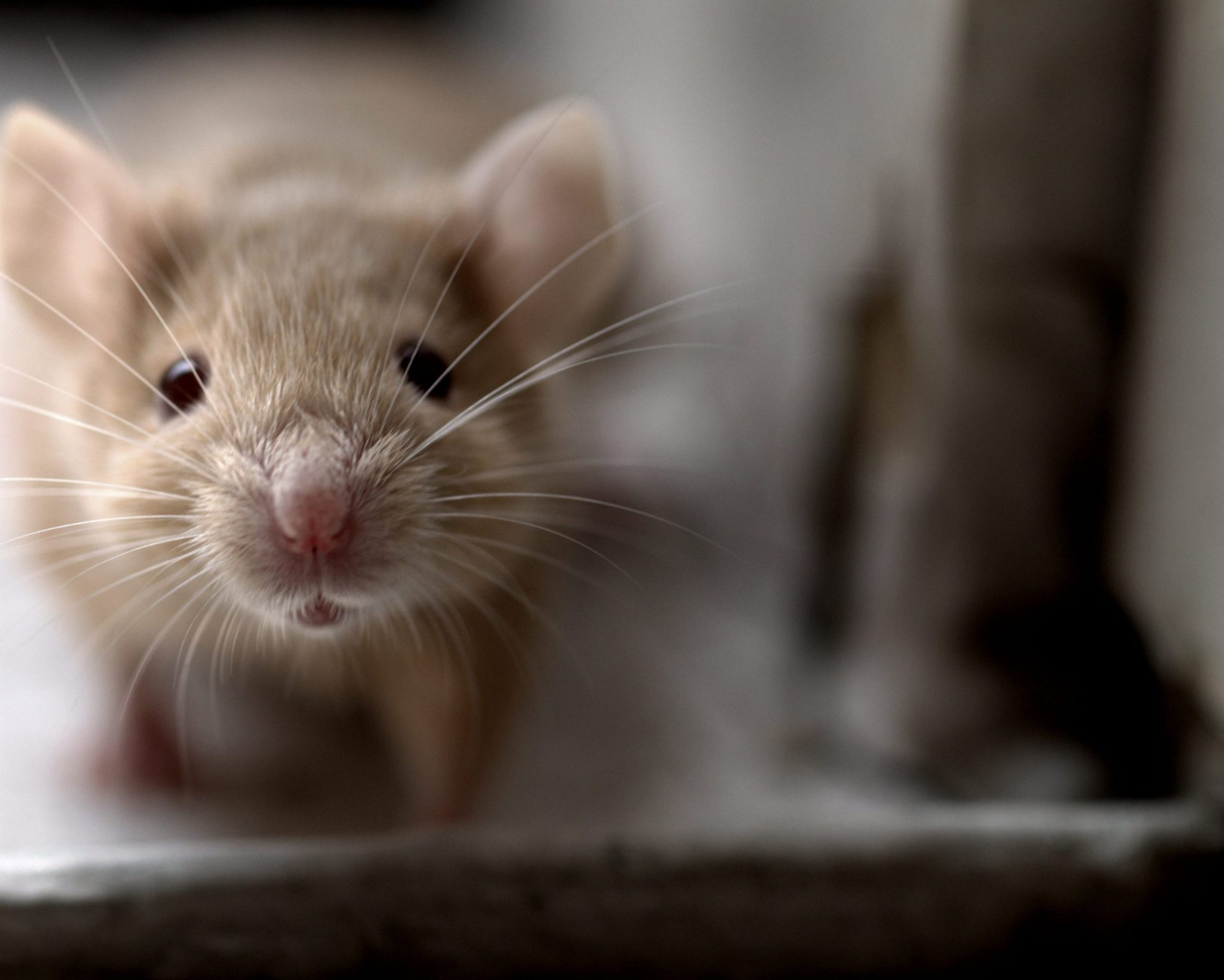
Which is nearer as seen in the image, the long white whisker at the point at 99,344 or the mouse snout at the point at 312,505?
the mouse snout at the point at 312,505

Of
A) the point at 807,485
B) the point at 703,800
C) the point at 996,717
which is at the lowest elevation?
the point at 703,800

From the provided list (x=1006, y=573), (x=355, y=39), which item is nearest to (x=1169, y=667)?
(x=1006, y=573)

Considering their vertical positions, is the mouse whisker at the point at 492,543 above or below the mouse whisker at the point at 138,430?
below

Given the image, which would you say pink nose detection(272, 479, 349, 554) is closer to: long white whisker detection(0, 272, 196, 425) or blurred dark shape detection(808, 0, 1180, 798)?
long white whisker detection(0, 272, 196, 425)

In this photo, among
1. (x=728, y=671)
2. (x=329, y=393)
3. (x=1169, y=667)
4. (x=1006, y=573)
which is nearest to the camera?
(x=329, y=393)

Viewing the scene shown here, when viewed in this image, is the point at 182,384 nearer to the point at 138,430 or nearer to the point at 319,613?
the point at 138,430

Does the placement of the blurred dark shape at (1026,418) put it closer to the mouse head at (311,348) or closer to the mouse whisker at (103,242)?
the mouse head at (311,348)

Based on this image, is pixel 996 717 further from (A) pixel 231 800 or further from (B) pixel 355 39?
(B) pixel 355 39

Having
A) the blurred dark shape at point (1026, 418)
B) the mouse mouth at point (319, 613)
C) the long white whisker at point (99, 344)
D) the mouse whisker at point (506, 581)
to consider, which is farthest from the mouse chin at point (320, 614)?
the blurred dark shape at point (1026, 418)
